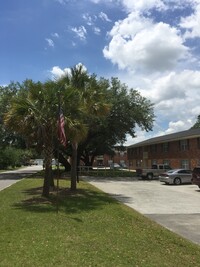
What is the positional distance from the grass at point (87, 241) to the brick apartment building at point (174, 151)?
29.3 metres

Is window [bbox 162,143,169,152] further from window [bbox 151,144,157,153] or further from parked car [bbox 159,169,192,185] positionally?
parked car [bbox 159,169,192,185]

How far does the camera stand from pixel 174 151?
46781 millimetres

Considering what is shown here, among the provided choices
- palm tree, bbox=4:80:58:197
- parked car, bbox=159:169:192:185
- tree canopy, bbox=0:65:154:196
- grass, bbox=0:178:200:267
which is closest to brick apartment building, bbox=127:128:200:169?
parked car, bbox=159:169:192:185

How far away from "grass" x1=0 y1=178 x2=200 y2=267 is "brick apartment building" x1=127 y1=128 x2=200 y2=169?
29.3 metres

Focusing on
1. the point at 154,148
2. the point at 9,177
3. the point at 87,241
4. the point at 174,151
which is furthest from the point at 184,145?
the point at 87,241

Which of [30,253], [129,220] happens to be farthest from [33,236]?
[129,220]

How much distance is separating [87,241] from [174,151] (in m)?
39.1

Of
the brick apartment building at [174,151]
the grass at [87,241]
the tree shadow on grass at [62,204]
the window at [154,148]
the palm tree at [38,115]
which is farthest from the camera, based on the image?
the window at [154,148]

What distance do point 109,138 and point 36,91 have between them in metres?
27.7

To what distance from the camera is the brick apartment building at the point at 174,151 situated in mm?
41500

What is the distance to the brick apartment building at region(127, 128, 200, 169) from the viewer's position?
Answer: 136ft

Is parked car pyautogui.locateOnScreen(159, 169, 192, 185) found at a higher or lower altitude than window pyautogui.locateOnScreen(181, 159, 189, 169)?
lower

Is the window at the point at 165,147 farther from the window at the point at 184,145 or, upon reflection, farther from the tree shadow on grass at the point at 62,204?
the tree shadow on grass at the point at 62,204

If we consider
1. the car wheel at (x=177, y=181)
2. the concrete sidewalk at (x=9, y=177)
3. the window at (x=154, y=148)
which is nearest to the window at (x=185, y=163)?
the window at (x=154, y=148)
